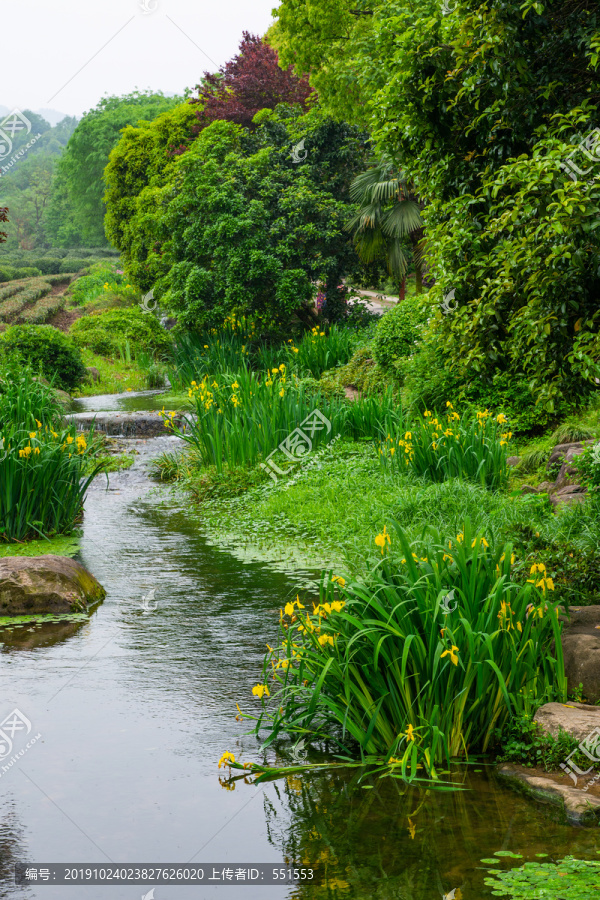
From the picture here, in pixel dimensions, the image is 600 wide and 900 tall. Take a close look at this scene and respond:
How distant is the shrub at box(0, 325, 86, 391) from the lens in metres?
16.8

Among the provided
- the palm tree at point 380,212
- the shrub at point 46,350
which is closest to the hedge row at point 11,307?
the shrub at point 46,350

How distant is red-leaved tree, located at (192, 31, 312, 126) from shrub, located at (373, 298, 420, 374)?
9681 millimetres

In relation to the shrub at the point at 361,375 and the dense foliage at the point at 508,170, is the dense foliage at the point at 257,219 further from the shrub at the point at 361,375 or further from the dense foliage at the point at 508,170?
the dense foliage at the point at 508,170

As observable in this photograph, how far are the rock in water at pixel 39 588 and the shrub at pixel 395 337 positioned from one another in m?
8.32

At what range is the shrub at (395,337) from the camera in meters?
13.9

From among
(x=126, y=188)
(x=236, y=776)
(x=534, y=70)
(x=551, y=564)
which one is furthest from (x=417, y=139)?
(x=126, y=188)

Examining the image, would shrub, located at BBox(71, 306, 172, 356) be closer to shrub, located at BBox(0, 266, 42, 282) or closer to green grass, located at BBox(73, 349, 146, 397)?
green grass, located at BBox(73, 349, 146, 397)

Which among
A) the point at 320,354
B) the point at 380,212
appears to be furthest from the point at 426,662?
the point at 380,212

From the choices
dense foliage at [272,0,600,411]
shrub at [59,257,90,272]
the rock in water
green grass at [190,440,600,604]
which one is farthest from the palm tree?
shrub at [59,257,90,272]

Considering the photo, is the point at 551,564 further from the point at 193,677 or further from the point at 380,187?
the point at 380,187

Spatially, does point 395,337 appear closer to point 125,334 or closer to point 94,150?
point 125,334

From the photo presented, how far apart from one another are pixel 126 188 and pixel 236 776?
27.5 m

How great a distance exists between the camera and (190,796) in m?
3.78

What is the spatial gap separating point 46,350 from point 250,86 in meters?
9.24
